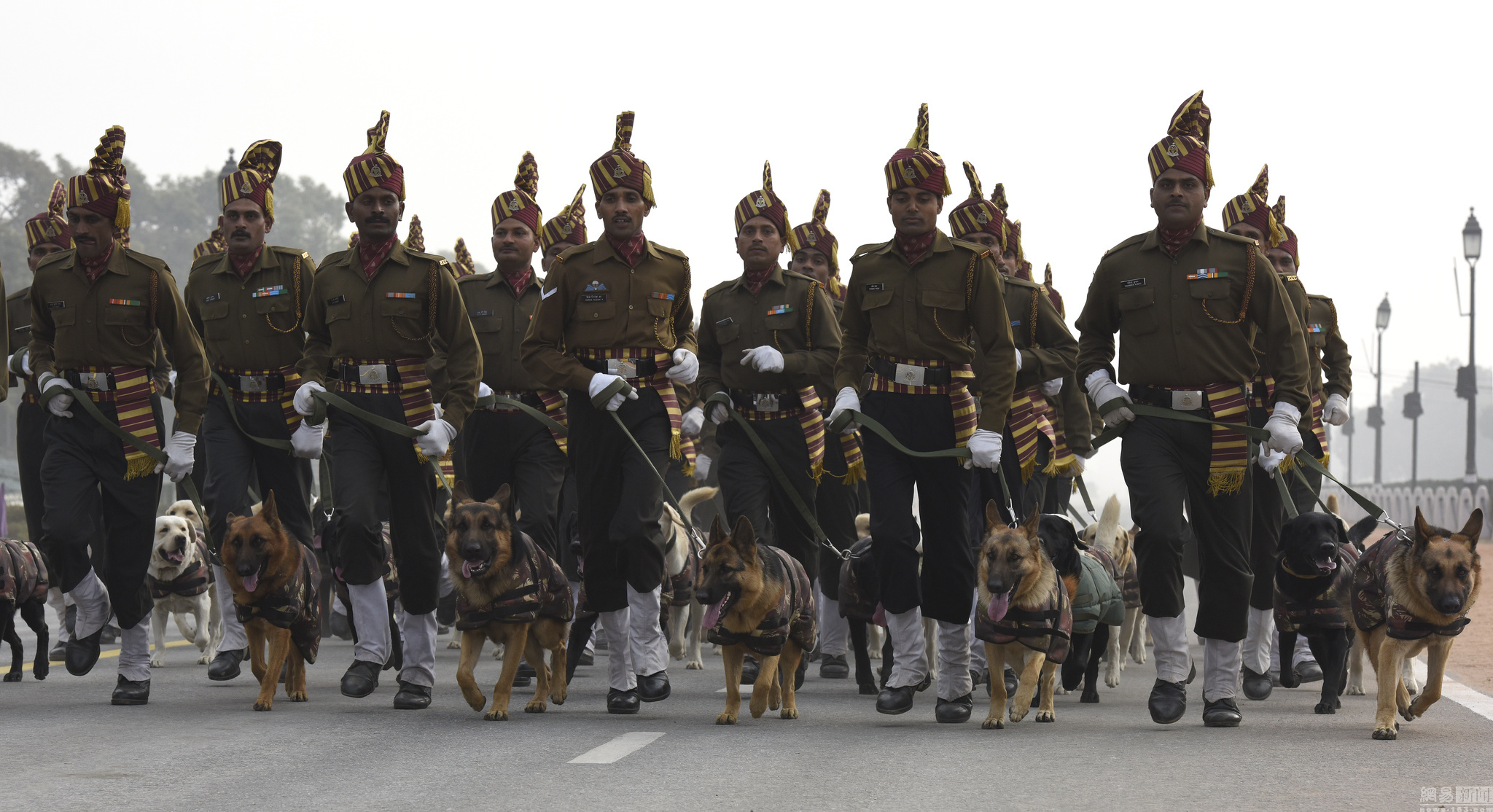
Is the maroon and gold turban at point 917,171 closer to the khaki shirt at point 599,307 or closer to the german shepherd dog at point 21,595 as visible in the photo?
the khaki shirt at point 599,307

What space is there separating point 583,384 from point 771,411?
6.09 ft

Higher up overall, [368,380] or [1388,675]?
[368,380]

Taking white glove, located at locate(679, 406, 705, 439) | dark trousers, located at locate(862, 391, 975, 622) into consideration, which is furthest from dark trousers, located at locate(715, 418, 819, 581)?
dark trousers, located at locate(862, 391, 975, 622)

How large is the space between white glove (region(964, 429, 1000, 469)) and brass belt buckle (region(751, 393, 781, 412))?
2.18 meters

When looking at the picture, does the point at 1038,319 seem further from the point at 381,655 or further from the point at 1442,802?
the point at 1442,802

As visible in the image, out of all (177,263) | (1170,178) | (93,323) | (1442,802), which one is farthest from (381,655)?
(177,263)

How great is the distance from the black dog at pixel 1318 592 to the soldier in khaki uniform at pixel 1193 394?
881mm

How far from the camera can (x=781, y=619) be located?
27.1 ft

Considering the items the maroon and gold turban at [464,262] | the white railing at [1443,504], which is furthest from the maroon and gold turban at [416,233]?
the white railing at [1443,504]

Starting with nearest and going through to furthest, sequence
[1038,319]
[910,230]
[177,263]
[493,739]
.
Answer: [493,739]
[910,230]
[1038,319]
[177,263]

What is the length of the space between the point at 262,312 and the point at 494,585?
100 inches

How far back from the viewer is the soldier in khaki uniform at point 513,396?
420 inches

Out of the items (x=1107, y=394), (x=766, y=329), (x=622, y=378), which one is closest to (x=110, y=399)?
(x=622, y=378)

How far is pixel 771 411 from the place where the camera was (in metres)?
10.2
